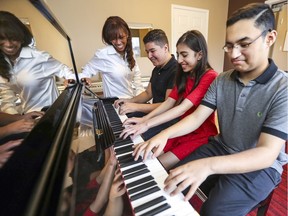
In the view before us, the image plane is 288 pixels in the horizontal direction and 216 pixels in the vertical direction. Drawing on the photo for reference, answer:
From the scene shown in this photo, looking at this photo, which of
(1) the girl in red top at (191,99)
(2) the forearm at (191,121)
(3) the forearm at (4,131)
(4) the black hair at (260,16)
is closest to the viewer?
(3) the forearm at (4,131)

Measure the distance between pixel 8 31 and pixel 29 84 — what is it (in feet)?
0.82

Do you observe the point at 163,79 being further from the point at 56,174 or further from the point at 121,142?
the point at 56,174

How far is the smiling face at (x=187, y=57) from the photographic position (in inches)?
48.4

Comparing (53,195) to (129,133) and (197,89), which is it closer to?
(129,133)

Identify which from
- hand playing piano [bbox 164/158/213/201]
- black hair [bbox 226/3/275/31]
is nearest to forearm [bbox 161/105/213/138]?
hand playing piano [bbox 164/158/213/201]

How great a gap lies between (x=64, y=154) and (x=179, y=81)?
1090mm

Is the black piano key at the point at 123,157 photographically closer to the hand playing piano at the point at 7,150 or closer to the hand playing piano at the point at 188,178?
the hand playing piano at the point at 188,178

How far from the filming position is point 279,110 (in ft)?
2.32

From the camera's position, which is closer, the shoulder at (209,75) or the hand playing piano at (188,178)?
the hand playing piano at (188,178)

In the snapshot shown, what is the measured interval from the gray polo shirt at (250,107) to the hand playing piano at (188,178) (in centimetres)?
34

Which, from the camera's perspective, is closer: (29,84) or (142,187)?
(142,187)

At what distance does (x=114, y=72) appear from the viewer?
2.01 meters

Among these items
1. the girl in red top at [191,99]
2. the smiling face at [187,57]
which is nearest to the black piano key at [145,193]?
the girl in red top at [191,99]

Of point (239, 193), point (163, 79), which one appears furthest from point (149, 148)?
point (163, 79)
